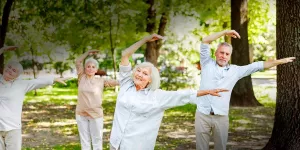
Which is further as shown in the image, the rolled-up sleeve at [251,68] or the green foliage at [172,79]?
the green foliage at [172,79]

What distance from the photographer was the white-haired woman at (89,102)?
7.89 m

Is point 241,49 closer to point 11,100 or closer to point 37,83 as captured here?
point 37,83

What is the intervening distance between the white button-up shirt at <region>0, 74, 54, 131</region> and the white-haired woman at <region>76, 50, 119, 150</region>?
1515 mm

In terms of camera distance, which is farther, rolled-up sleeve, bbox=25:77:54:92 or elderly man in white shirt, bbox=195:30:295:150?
rolled-up sleeve, bbox=25:77:54:92

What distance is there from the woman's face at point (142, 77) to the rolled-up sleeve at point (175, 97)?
0.52 feet

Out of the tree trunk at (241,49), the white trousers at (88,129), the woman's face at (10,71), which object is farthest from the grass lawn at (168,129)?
the woman's face at (10,71)

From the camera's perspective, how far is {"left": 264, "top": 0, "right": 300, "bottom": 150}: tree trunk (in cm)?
766

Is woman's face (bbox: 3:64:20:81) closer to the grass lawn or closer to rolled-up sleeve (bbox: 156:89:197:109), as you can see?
rolled-up sleeve (bbox: 156:89:197:109)

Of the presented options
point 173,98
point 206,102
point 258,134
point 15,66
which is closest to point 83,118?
point 15,66

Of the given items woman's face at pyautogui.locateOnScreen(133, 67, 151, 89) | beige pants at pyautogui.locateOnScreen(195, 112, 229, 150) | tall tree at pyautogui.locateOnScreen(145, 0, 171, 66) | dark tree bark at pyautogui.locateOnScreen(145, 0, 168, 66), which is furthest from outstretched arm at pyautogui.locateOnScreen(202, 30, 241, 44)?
dark tree bark at pyautogui.locateOnScreen(145, 0, 168, 66)

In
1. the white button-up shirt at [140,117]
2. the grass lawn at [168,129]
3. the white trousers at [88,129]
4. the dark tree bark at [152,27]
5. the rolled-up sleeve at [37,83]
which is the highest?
the dark tree bark at [152,27]

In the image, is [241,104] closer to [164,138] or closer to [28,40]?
[164,138]

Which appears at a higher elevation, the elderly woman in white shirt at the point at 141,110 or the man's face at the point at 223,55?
the man's face at the point at 223,55

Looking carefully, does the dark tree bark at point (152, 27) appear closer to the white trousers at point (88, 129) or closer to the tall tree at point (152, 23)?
the tall tree at point (152, 23)
